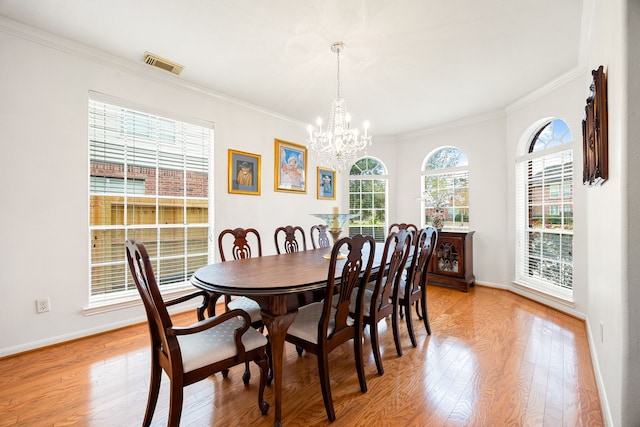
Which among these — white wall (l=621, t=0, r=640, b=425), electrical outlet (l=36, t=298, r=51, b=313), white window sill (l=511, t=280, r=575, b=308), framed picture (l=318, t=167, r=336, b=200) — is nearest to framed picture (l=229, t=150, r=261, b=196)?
framed picture (l=318, t=167, r=336, b=200)

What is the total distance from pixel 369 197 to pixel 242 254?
341 centimetres

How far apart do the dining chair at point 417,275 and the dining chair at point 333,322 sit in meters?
0.79

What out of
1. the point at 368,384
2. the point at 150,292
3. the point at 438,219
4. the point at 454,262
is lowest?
the point at 368,384

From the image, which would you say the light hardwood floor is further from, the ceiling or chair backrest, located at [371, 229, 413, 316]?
the ceiling

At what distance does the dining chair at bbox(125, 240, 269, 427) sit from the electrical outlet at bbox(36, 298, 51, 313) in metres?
1.76

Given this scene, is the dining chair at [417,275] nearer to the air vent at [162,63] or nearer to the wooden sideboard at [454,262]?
the wooden sideboard at [454,262]

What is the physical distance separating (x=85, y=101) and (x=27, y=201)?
3.40 feet

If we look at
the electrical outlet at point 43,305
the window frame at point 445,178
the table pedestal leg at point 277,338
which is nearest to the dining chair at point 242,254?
the table pedestal leg at point 277,338

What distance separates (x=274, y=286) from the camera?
154cm

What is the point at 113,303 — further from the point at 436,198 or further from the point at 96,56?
the point at 436,198

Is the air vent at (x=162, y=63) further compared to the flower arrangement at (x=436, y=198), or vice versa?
the flower arrangement at (x=436, y=198)

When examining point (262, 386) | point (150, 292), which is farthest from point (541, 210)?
point (150, 292)

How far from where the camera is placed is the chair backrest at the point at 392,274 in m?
2.02

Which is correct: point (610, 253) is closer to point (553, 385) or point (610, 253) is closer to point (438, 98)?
point (553, 385)
